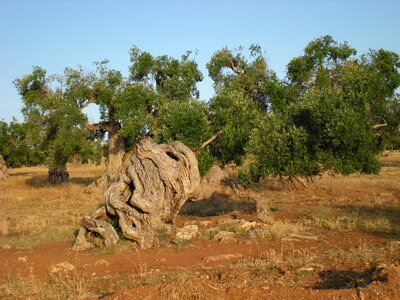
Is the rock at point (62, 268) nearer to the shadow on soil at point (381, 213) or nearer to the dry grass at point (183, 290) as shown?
the dry grass at point (183, 290)

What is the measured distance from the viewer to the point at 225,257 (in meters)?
12.0

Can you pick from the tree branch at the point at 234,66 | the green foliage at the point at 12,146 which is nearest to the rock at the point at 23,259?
the tree branch at the point at 234,66

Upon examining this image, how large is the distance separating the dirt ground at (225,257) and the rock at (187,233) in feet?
0.22

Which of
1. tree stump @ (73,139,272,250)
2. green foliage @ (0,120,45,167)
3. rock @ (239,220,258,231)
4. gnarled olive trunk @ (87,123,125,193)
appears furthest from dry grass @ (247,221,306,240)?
green foliage @ (0,120,45,167)

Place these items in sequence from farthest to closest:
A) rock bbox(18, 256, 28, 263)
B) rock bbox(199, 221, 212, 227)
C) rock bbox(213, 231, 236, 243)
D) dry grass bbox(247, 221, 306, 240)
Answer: rock bbox(199, 221, 212, 227) < dry grass bbox(247, 221, 306, 240) < rock bbox(213, 231, 236, 243) < rock bbox(18, 256, 28, 263)

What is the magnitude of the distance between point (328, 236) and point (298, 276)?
561 centimetres

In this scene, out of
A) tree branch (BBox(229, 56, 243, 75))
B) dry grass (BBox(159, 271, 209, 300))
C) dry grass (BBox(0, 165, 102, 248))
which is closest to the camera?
dry grass (BBox(159, 271, 209, 300))

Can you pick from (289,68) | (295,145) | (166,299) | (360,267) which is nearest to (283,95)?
(289,68)

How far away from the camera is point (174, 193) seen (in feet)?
51.9

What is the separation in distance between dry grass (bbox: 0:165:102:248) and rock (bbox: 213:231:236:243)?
4.95m

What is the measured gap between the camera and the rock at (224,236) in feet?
46.8

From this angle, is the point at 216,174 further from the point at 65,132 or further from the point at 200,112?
the point at 65,132

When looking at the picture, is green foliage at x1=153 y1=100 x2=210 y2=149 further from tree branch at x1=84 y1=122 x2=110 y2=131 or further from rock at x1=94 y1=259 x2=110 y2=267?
tree branch at x1=84 y1=122 x2=110 y2=131

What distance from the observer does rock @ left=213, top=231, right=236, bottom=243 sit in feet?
46.8
